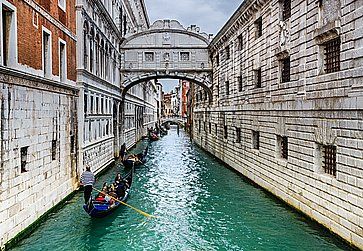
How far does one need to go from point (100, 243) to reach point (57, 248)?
0.80m

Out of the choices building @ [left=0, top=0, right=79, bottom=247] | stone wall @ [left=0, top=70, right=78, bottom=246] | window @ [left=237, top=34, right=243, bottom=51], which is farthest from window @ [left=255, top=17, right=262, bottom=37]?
stone wall @ [left=0, top=70, right=78, bottom=246]

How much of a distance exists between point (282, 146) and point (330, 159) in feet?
10.00

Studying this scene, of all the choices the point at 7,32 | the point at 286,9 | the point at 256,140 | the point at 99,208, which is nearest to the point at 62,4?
the point at 7,32

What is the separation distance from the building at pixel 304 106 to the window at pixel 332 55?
20 mm

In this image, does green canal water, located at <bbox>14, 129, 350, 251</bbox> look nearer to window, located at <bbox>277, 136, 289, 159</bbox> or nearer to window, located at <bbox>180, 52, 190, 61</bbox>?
window, located at <bbox>277, 136, 289, 159</bbox>

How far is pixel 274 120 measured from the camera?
1146 cm

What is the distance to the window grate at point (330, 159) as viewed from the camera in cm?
794

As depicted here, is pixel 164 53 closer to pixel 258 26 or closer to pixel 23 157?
pixel 258 26

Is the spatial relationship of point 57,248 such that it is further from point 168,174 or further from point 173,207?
point 168,174

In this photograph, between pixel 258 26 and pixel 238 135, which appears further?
pixel 238 135

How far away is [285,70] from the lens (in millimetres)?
10984

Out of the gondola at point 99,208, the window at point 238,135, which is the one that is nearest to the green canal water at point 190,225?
the gondola at point 99,208

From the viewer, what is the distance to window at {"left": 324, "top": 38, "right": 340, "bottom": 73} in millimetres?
7848

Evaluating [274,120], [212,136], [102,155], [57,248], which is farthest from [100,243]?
[212,136]
